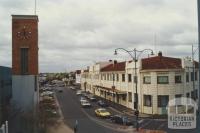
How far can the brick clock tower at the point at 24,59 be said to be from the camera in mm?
51219

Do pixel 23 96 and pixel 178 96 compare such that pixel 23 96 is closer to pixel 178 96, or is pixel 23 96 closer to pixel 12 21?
pixel 12 21

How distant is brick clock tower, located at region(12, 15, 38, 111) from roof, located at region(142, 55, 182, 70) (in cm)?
2549

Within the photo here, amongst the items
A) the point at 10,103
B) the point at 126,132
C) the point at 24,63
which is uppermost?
the point at 24,63

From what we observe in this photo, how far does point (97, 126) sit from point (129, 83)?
79.9 feet

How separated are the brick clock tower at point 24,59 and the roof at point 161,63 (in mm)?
25494

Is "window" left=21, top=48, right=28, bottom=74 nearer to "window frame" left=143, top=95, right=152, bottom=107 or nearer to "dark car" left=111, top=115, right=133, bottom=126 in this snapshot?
"dark car" left=111, top=115, right=133, bottom=126

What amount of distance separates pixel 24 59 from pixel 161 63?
27.4 m

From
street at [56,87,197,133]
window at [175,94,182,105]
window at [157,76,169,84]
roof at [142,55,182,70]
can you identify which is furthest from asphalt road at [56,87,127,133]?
window at [175,94,182,105]

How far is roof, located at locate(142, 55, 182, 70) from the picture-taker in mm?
71062

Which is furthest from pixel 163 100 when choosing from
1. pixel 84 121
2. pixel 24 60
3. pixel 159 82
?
pixel 24 60

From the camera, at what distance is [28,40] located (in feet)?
172

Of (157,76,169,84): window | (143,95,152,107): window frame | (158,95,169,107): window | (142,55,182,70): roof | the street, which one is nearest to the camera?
the street

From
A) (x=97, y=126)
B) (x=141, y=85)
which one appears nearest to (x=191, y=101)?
(x=141, y=85)

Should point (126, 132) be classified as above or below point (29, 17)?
below
